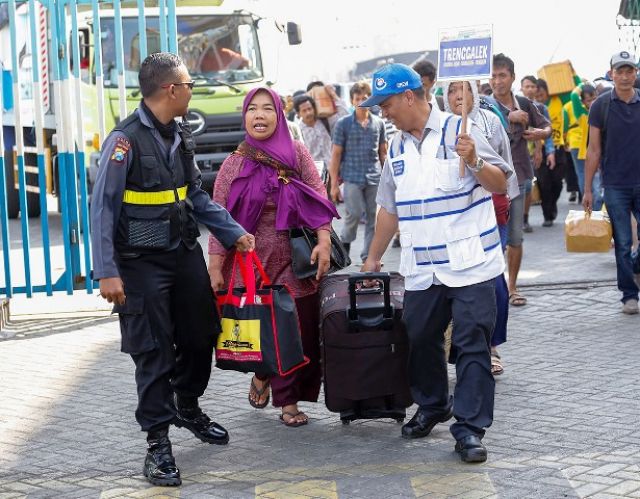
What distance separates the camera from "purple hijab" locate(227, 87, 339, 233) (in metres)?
6.68

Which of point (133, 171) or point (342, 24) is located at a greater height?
point (342, 24)

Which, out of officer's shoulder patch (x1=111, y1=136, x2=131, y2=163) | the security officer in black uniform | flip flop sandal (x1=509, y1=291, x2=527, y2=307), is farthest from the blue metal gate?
officer's shoulder patch (x1=111, y1=136, x2=131, y2=163)

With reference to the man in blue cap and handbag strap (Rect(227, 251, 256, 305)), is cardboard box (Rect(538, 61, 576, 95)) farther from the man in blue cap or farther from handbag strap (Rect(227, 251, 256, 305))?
the man in blue cap

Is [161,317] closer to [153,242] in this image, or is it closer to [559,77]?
[153,242]

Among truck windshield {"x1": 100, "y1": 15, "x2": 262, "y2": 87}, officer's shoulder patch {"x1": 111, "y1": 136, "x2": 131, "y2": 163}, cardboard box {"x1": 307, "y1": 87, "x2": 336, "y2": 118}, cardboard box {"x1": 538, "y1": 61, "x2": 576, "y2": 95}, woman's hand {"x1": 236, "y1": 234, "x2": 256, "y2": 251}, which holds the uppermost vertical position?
truck windshield {"x1": 100, "y1": 15, "x2": 262, "y2": 87}

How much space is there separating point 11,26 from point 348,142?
366 cm

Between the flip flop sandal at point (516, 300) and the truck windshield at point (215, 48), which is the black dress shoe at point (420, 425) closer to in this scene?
the flip flop sandal at point (516, 300)

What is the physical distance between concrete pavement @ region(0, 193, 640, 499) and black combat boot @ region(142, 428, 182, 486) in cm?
6

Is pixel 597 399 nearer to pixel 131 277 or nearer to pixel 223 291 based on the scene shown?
pixel 223 291

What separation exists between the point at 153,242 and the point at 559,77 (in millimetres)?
13412

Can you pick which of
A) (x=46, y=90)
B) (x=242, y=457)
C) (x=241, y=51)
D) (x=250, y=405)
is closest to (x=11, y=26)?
(x=46, y=90)

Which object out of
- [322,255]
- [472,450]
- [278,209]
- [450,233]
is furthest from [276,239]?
[472,450]

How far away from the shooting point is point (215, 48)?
55.6ft

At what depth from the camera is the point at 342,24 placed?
68.4 meters
